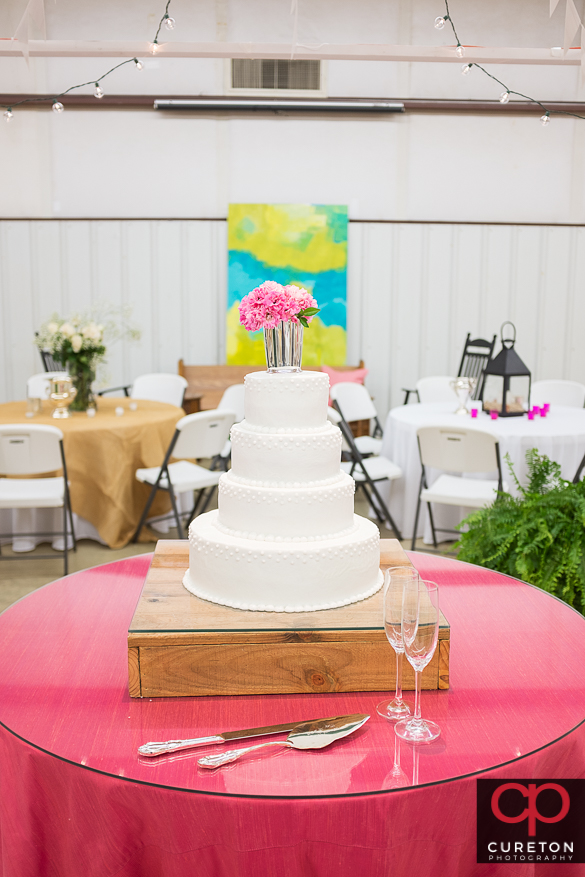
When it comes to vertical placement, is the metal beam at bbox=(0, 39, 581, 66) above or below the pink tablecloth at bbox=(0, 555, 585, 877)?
above

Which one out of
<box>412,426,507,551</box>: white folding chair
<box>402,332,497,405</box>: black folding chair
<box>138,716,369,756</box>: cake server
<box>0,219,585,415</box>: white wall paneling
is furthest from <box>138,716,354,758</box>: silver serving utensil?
<box>0,219,585,415</box>: white wall paneling

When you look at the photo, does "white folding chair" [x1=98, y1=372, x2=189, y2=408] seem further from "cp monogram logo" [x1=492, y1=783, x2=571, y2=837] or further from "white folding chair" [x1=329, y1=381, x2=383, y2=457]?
"cp monogram logo" [x1=492, y1=783, x2=571, y2=837]

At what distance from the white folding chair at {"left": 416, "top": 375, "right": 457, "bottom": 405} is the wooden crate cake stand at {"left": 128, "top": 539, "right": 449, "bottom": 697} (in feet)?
16.6

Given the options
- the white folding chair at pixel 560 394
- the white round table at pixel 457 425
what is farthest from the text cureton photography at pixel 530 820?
the white folding chair at pixel 560 394

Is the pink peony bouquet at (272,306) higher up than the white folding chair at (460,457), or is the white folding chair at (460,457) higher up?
the pink peony bouquet at (272,306)

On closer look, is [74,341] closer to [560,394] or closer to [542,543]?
[542,543]

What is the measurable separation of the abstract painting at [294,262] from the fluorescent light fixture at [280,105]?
3.40ft

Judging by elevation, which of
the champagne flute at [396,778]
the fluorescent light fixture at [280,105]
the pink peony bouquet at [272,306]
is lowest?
the champagne flute at [396,778]

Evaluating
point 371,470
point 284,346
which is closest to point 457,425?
point 371,470

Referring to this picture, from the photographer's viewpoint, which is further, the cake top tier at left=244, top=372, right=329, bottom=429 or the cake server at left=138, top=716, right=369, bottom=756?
the cake top tier at left=244, top=372, right=329, bottom=429

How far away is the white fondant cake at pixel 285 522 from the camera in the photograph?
1702mm

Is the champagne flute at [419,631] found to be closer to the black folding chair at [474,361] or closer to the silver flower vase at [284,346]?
the silver flower vase at [284,346]

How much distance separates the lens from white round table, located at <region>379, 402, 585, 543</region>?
15.3 feet

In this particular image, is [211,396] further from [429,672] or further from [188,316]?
[429,672]
